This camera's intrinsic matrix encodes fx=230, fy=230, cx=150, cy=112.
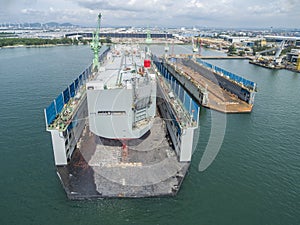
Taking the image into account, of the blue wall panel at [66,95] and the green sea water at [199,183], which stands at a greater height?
the blue wall panel at [66,95]

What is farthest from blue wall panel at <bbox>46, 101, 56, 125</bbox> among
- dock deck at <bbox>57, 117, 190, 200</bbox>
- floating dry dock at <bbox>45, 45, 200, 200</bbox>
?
dock deck at <bbox>57, 117, 190, 200</bbox>

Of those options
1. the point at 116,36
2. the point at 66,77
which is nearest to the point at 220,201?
the point at 66,77

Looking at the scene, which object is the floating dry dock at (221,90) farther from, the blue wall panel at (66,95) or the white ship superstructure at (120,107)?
the blue wall panel at (66,95)

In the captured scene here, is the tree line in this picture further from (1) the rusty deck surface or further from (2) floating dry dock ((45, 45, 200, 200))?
(2) floating dry dock ((45, 45, 200, 200))

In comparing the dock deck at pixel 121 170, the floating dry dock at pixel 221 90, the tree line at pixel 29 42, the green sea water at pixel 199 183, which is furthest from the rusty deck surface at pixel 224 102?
the tree line at pixel 29 42

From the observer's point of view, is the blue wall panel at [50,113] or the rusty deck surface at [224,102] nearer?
the blue wall panel at [50,113]

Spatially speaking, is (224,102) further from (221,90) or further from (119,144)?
(119,144)
